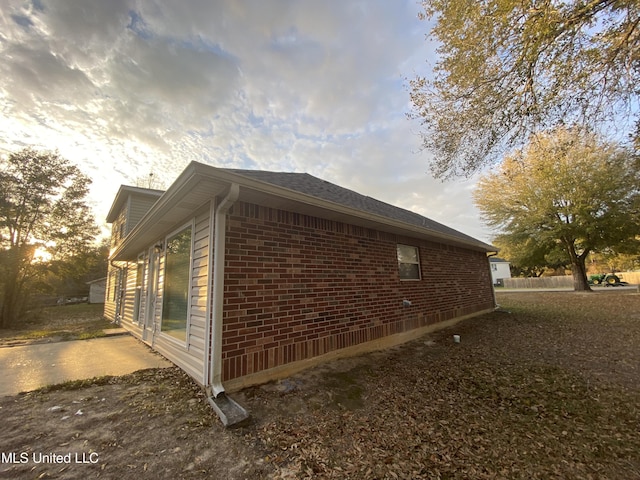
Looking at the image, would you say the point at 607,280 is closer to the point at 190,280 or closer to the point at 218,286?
the point at 218,286

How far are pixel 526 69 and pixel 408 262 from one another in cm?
416

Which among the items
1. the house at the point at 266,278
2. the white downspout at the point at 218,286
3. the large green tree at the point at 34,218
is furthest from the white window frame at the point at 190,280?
the large green tree at the point at 34,218

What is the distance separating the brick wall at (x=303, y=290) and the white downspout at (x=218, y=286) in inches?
3.2

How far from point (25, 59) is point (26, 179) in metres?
12.6

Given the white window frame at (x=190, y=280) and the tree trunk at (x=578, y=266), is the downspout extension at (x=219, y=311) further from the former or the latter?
the tree trunk at (x=578, y=266)

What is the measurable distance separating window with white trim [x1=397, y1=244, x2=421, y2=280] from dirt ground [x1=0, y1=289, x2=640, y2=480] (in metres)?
2.19

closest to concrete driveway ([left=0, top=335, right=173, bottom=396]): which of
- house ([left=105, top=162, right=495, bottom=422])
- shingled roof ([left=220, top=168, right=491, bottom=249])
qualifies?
house ([left=105, top=162, right=495, bottom=422])

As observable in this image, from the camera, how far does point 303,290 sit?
13.3 feet

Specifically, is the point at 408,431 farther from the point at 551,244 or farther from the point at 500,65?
the point at 551,244

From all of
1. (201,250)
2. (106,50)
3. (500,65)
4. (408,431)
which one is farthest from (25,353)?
(500,65)

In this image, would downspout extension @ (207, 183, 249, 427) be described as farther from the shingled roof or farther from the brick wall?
the shingled roof

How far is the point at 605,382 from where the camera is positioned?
3633 mm

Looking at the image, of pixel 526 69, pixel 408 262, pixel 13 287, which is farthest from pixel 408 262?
pixel 13 287

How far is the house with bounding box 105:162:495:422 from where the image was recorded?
325 centimetres
